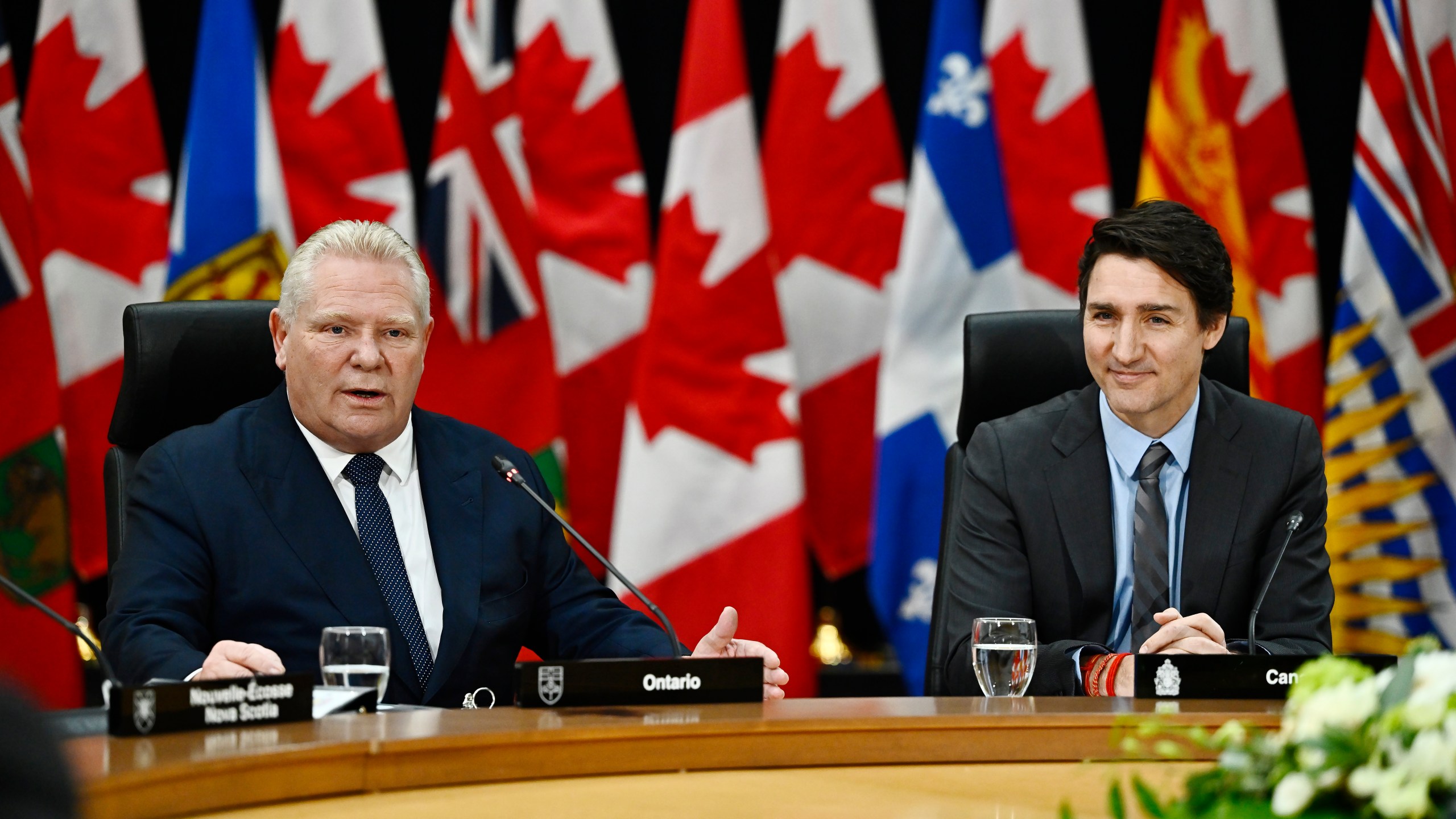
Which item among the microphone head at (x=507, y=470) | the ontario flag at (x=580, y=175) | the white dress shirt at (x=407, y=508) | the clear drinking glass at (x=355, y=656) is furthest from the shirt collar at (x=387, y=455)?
the ontario flag at (x=580, y=175)

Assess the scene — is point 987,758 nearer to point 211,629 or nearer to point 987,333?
point 987,333

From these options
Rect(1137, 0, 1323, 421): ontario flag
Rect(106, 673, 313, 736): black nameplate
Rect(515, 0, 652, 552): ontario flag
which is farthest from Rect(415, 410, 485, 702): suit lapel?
Rect(1137, 0, 1323, 421): ontario flag

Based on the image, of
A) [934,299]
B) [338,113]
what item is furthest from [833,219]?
[338,113]

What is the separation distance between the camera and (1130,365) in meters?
2.33

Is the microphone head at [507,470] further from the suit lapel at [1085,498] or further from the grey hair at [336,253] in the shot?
the suit lapel at [1085,498]

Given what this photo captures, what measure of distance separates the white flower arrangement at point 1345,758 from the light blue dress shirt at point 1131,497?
4.67 feet

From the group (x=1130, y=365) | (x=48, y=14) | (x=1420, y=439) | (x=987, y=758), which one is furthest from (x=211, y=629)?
(x=1420, y=439)

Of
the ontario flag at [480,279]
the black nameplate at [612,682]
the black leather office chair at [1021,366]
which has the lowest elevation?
the black nameplate at [612,682]

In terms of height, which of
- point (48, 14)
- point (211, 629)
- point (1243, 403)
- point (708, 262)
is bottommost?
point (211, 629)

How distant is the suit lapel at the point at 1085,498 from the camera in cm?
230

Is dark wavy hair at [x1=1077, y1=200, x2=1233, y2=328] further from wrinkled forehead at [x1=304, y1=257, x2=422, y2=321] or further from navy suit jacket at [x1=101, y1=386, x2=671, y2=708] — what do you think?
wrinkled forehead at [x1=304, y1=257, x2=422, y2=321]

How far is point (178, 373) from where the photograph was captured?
225cm

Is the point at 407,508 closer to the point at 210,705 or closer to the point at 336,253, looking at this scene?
the point at 336,253

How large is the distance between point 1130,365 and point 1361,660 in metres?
0.72
